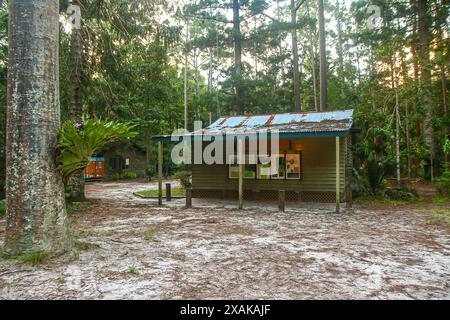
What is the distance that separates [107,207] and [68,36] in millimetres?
5586

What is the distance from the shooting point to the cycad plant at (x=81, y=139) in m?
4.61

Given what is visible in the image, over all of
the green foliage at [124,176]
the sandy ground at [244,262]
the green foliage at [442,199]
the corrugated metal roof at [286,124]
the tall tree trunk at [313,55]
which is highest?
the tall tree trunk at [313,55]

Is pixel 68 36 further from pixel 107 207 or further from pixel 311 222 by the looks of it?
pixel 311 222

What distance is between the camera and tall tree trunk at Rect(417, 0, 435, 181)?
44.5 feet

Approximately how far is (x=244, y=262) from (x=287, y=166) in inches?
325

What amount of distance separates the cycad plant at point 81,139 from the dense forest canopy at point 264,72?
13.1 feet

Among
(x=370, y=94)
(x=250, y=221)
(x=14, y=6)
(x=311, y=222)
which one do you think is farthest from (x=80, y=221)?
(x=370, y=94)

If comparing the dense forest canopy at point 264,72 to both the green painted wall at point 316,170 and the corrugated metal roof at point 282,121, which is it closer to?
the corrugated metal roof at point 282,121

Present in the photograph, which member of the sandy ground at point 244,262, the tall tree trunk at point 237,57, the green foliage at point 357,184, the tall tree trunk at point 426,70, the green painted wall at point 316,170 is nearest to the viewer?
the sandy ground at point 244,262

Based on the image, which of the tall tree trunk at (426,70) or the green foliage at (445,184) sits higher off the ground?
the tall tree trunk at (426,70)

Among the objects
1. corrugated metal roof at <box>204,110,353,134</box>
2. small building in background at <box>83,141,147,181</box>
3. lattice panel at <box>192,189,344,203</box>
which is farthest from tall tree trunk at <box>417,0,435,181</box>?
small building in background at <box>83,141,147,181</box>

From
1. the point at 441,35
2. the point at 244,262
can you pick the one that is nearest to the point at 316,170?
the point at 244,262

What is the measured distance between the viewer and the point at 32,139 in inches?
184

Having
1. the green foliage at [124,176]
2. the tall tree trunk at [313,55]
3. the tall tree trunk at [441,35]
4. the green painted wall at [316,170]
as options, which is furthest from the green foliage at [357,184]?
the green foliage at [124,176]
